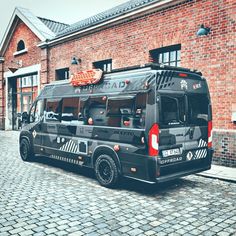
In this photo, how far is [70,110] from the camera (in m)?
6.94

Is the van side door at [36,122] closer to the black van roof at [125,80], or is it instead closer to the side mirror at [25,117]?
the side mirror at [25,117]

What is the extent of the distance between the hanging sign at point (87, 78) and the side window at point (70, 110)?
1.44 ft

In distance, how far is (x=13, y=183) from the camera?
6.12 m

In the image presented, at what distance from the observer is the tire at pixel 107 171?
5.61 m

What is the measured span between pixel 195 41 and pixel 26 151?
6.44m

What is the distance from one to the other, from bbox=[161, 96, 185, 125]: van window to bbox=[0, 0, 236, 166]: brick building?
278 cm

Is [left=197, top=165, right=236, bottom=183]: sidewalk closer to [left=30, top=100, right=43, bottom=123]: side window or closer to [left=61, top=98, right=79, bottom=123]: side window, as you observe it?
[left=61, top=98, right=79, bottom=123]: side window

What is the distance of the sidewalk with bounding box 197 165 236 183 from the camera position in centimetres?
637

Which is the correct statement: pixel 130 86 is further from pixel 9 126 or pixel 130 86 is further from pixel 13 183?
pixel 9 126

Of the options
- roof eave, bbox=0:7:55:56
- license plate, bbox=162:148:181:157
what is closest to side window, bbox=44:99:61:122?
license plate, bbox=162:148:181:157

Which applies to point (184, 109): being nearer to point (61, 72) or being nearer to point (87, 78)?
point (87, 78)

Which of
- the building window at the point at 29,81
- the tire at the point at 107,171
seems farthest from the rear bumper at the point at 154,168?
the building window at the point at 29,81

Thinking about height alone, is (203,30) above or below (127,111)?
above

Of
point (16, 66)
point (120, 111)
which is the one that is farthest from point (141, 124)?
point (16, 66)
